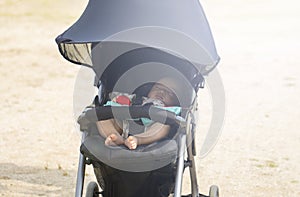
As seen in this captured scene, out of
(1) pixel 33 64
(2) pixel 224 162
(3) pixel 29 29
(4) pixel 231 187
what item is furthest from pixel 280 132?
(3) pixel 29 29

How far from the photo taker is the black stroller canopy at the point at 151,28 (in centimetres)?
425

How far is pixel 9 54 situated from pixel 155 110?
8.73m

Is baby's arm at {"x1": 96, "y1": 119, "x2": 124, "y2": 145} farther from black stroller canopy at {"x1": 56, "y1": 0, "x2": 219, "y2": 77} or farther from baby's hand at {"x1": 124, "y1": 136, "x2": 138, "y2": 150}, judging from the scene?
black stroller canopy at {"x1": 56, "y1": 0, "x2": 219, "y2": 77}

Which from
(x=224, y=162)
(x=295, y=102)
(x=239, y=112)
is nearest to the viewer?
(x=224, y=162)

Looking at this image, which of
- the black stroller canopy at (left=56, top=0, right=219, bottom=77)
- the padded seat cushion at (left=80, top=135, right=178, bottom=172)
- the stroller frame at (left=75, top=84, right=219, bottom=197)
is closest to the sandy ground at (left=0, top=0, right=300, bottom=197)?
the stroller frame at (left=75, top=84, right=219, bottom=197)

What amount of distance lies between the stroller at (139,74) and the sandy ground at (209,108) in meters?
1.49

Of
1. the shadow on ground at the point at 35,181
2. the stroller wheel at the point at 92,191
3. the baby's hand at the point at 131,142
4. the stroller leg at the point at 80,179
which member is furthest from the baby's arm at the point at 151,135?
the shadow on ground at the point at 35,181

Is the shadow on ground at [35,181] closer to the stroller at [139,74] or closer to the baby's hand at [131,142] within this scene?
the stroller at [139,74]

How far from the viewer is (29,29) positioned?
48.1 feet

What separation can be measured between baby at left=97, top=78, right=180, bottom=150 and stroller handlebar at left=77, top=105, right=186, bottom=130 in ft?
0.33

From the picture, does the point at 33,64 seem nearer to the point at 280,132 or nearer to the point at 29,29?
the point at 29,29

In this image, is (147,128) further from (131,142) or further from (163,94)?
(163,94)

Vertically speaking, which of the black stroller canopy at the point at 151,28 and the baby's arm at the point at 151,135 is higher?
the black stroller canopy at the point at 151,28

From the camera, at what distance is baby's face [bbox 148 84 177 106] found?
4.40 metres
